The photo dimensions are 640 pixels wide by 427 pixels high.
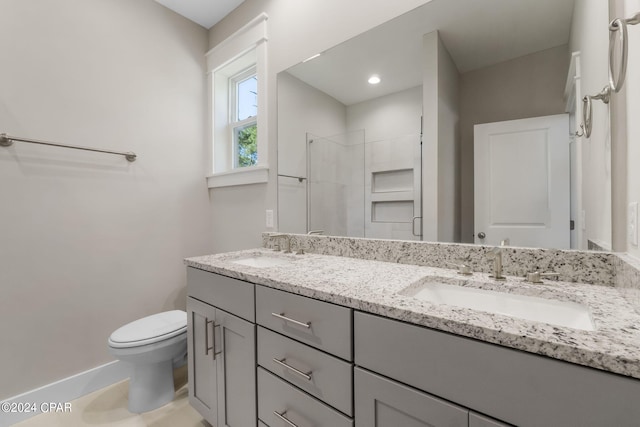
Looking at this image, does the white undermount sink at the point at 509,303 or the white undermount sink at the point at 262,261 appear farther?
the white undermount sink at the point at 262,261

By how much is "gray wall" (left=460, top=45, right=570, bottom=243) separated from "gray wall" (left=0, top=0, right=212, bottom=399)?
6.74ft

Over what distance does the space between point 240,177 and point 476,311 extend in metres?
1.85

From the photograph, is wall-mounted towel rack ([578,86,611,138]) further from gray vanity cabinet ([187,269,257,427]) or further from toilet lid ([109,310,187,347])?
toilet lid ([109,310,187,347])

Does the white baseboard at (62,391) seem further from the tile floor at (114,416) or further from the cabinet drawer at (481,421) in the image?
the cabinet drawer at (481,421)

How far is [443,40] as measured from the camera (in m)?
1.21

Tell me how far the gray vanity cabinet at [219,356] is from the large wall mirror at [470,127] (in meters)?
0.73

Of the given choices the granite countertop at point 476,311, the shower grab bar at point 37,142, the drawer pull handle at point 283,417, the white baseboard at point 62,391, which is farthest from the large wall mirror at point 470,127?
the white baseboard at point 62,391

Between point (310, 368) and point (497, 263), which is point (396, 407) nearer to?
point (310, 368)

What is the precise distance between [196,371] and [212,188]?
4.83ft

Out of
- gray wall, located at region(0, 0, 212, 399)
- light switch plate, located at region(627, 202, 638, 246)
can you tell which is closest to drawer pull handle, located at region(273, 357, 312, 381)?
light switch plate, located at region(627, 202, 638, 246)

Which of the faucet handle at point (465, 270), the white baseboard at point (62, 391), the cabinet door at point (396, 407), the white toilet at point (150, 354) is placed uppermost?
the faucet handle at point (465, 270)

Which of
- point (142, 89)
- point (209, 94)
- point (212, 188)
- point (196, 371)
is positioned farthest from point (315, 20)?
point (196, 371)

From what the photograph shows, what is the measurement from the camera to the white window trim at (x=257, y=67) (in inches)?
76.7

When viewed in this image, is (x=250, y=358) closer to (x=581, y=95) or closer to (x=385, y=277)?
(x=385, y=277)
